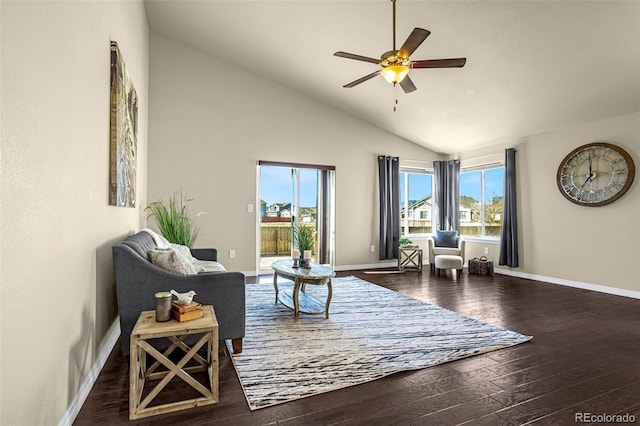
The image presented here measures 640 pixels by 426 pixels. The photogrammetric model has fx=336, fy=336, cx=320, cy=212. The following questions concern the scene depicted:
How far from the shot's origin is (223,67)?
563 centimetres

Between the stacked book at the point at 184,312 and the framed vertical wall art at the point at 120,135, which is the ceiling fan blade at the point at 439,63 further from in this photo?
the stacked book at the point at 184,312

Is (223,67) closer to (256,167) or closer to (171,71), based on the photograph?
(171,71)

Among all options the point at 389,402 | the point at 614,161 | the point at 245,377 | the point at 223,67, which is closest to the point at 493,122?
the point at 614,161

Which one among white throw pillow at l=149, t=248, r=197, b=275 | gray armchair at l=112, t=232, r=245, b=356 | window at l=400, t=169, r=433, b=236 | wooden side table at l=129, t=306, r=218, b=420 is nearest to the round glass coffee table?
gray armchair at l=112, t=232, r=245, b=356

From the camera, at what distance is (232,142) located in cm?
564

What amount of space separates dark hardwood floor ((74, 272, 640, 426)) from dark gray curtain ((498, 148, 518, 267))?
2.49m

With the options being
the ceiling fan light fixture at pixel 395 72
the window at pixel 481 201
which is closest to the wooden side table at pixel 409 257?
the window at pixel 481 201

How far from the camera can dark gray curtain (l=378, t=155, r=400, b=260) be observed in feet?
21.8

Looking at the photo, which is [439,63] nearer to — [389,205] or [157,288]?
[157,288]

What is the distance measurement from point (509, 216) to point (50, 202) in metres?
6.19

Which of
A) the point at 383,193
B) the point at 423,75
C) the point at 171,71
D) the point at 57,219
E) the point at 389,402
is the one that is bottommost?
the point at 389,402

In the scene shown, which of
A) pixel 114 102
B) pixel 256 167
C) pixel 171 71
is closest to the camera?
pixel 114 102

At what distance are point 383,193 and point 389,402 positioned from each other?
4995 millimetres

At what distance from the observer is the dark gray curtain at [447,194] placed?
274 inches
